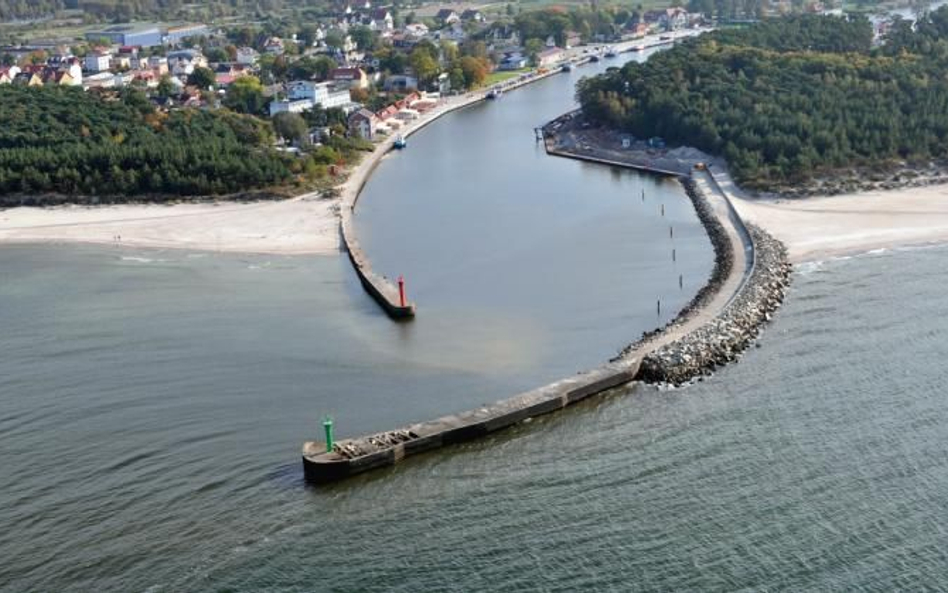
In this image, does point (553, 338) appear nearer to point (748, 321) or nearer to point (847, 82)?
Answer: point (748, 321)

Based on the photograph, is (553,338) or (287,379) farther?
(553,338)

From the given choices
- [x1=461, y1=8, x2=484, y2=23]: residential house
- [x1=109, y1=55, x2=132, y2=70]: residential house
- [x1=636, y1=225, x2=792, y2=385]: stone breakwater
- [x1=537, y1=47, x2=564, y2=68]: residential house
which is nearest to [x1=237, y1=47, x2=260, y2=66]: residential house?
[x1=109, y1=55, x2=132, y2=70]: residential house

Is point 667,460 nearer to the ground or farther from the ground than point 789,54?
nearer to the ground

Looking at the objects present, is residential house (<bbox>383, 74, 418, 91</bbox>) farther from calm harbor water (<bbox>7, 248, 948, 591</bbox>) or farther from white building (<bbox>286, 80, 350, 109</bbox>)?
calm harbor water (<bbox>7, 248, 948, 591</bbox>)

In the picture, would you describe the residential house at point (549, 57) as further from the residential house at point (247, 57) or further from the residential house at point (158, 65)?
the residential house at point (158, 65)

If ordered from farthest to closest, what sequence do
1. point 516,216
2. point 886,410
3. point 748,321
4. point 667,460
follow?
point 516,216
point 748,321
point 886,410
point 667,460

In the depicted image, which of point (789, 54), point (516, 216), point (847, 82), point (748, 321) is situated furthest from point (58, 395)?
point (789, 54)

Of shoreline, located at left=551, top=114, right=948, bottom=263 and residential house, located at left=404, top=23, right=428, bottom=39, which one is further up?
residential house, located at left=404, top=23, right=428, bottom=39
